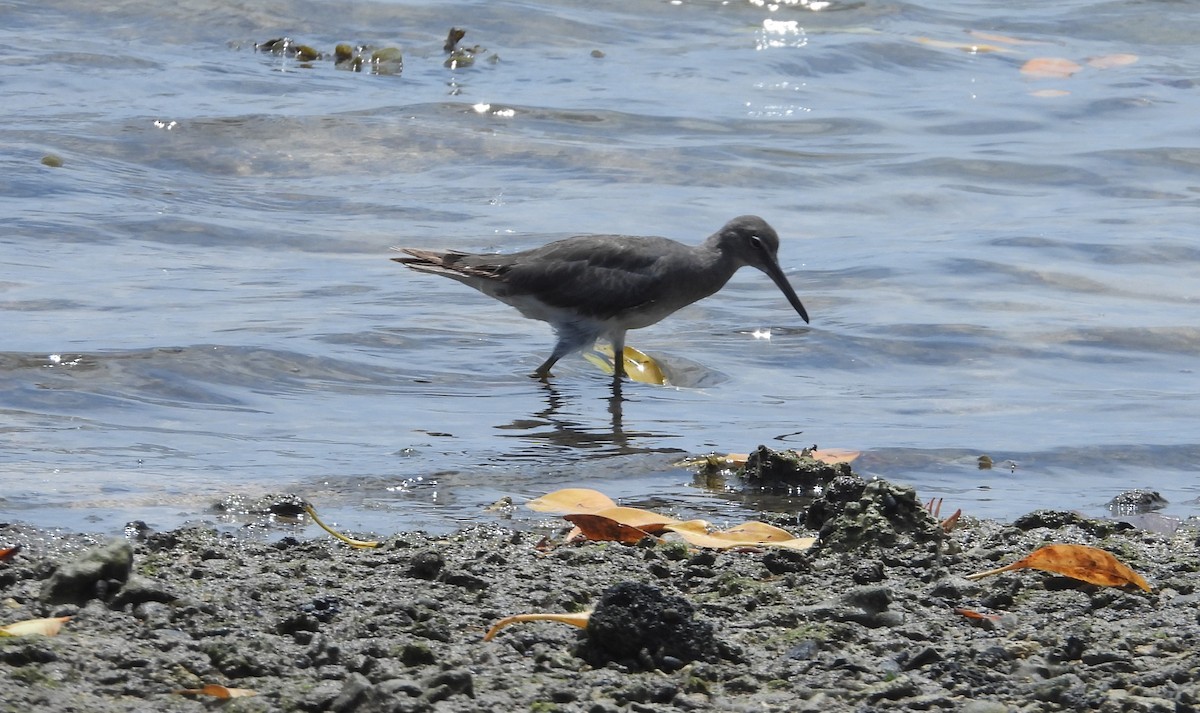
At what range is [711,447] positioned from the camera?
20.8 ft

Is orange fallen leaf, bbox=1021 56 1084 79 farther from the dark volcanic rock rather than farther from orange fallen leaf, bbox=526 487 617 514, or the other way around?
the dark volcanic rock

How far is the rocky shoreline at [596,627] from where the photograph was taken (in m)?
3.16

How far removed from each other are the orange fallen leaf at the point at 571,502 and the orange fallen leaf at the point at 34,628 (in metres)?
1.82

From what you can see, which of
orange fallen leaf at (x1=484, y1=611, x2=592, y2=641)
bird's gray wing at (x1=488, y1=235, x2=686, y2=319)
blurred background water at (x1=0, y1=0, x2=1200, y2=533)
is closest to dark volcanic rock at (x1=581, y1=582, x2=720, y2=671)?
orange fallen leaf at (x1=484, y1=611, x2=592, y2=641)

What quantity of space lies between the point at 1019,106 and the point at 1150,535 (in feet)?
36.6

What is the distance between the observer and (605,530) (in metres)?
4.62

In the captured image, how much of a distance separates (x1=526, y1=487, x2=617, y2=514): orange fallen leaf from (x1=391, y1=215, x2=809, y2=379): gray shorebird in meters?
3.06

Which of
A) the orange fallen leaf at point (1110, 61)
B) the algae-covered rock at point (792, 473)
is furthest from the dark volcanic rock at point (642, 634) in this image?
the orange fallen leaf at point (1110, 61)

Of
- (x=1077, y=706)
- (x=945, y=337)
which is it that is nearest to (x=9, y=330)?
Answer: (x=945, y=337)

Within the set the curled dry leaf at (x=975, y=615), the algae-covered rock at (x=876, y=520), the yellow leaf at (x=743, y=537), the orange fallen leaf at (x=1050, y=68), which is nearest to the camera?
the curled dry leaf at (x=975, y=615)

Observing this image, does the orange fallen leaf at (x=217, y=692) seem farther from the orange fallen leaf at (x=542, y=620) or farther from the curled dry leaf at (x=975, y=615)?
Answer: the curled dry leaf at (x=975, y=615)

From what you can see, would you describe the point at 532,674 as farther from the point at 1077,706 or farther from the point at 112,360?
the point at 112,360

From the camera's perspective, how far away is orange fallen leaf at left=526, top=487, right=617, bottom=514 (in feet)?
16.1

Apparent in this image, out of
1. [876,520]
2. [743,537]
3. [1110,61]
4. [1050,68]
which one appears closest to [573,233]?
[743,537]
